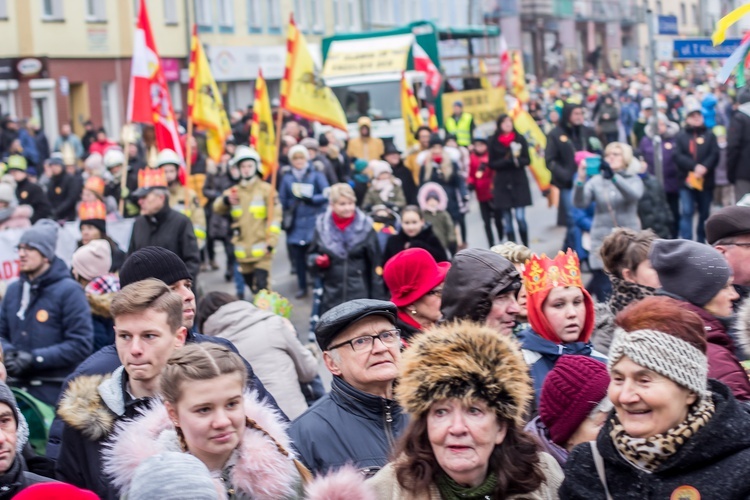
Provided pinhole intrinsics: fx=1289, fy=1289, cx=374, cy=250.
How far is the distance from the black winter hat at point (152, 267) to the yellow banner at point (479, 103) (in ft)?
75.9

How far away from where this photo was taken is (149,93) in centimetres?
1468

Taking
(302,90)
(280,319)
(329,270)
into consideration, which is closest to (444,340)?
(280,319)

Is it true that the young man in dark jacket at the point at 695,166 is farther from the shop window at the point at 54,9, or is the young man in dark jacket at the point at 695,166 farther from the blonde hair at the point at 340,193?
the shop window at the point at 54,9

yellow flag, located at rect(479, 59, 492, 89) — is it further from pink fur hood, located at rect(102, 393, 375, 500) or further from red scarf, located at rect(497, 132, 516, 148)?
pink fur hood, located at rect(102, 393, 375, 500)

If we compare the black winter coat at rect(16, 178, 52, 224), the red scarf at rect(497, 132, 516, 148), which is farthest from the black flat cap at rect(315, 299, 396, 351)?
the red scarf at rect(497, 132, 516, 148)

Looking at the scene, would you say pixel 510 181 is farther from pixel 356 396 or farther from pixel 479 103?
pixel 356 396

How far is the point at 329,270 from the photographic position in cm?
1166

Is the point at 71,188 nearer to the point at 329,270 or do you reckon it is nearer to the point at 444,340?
the point at 329,270

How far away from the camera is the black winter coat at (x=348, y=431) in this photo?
4.32 metres

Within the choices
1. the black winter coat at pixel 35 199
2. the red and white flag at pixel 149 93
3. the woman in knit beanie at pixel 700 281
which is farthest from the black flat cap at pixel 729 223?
the black winter coat at pixel 35 199

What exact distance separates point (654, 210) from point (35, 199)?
27.4 feet

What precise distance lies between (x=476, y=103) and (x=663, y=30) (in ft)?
44.9

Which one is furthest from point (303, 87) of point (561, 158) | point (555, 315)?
point (555, 315)

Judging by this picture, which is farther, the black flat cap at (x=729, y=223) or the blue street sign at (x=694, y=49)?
the blue street sign at (x=694, y=49)
